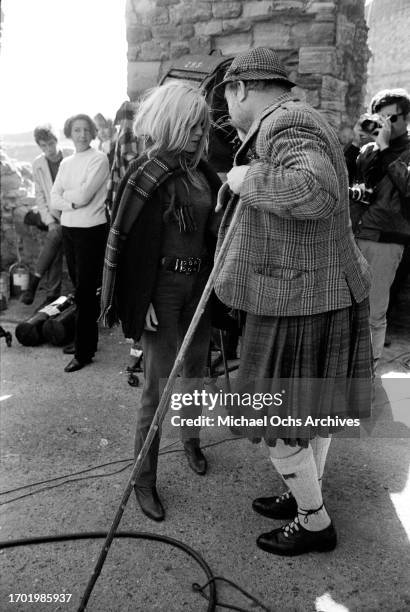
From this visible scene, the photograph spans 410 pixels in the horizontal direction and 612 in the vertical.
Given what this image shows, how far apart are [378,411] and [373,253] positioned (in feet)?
3.63

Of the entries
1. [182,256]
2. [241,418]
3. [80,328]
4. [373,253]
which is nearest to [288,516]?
[241,418]

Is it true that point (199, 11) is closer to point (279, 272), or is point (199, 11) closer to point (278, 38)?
point (278, 38)

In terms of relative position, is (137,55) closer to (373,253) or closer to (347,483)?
(373,253)

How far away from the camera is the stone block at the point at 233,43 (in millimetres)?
4926

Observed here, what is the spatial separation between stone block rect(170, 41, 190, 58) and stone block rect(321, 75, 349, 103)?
145 centimetres

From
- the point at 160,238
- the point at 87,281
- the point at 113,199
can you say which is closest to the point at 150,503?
the point at 160,238

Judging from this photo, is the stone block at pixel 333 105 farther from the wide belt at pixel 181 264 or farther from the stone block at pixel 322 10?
the wide belt at pixel 181 264

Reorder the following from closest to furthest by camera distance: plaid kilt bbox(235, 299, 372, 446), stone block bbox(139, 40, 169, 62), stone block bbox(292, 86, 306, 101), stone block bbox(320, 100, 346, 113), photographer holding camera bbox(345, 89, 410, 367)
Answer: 1. plaid kilt bbox(235, 299, 372, 446)
2. photographer holding camera bbox(345, 89, 410, 367)
3. stone block bbox(292, 86, 306, 101)
4. stone block bbox(320, 100, 346, 113)
5. stone block bbox(139, 40, 169, 62)

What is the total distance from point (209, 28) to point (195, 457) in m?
4.23

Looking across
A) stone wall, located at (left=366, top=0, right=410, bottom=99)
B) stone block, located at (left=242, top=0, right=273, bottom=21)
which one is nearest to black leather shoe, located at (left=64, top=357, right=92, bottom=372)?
stone block, located at (left=242, top=0, right=273, bottom=21)

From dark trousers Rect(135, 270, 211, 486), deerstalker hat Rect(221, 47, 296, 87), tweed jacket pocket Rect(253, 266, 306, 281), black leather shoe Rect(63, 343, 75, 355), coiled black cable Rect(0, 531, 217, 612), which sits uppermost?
deerstalker hat Rect(221, 47, 296, 87)

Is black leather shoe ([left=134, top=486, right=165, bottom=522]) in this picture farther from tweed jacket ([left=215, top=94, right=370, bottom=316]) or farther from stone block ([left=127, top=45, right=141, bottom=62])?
stone block ([left=127, top=45, right=141, bottom=62])

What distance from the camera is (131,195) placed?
7.16 ft

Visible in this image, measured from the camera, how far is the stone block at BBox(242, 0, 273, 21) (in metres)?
4.74
